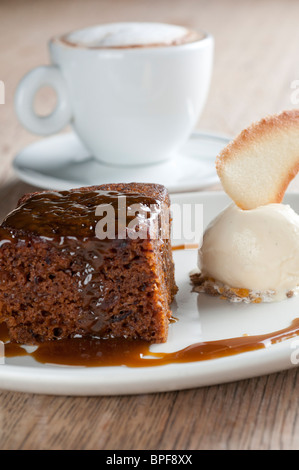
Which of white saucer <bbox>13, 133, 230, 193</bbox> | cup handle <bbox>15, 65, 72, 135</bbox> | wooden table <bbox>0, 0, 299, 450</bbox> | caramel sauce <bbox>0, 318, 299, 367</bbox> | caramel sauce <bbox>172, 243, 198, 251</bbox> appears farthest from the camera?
cup handle <bbox>15, 65, 72, 135</bbox>

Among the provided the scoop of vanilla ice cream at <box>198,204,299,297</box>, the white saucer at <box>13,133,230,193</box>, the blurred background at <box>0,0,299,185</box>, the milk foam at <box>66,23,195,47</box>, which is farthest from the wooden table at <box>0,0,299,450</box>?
the milk foam at <box>66,23,195,47</box>

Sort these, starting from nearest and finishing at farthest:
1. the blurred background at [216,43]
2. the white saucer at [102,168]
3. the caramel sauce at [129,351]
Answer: the caramel sauce at [129,351], the white saucer at [102,168], the blurred background at [216,43]

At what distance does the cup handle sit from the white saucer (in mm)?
126

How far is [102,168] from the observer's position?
8.34ft

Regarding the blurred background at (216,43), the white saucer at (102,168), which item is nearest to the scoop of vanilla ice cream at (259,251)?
the white saucer at (102,168)

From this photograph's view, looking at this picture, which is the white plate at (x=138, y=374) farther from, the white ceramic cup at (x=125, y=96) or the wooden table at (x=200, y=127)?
the white ceramic cup at (x=125, y=96)

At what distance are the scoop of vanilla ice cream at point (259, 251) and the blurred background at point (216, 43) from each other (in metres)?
1.25

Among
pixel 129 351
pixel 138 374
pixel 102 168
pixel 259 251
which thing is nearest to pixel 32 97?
pixel 102 168

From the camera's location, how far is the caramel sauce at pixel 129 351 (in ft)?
4.36

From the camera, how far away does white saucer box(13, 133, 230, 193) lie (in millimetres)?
2320

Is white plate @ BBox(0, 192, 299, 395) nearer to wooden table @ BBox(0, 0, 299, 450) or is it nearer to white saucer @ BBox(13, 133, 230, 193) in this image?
wooden table @ BBox(0, 0, 299, 450)

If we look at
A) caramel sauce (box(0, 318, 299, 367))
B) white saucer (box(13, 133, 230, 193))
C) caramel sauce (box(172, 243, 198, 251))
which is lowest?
white saucer (box(13, 133, 230, 193))

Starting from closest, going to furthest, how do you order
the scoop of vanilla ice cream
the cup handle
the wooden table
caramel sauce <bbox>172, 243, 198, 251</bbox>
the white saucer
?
the wooden table → the scoop of vanilla ice cream → caramel sauce <bbox>172, 243, 198, 251</bbox> → the white saucer → the cup handle

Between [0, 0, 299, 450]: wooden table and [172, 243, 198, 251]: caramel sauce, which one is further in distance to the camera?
[172, 243, 198, 251]: caramel sauce
